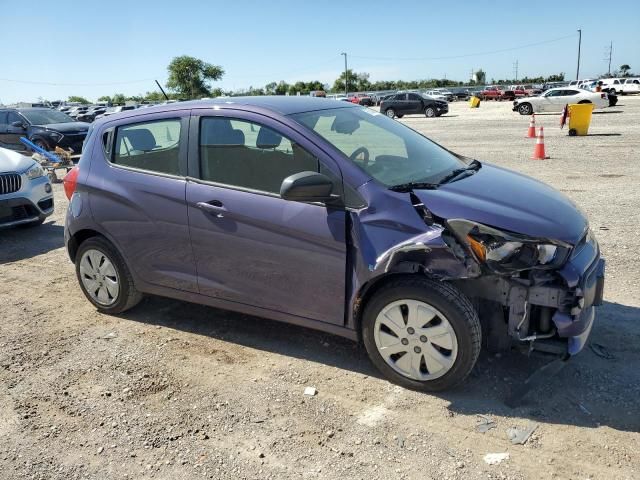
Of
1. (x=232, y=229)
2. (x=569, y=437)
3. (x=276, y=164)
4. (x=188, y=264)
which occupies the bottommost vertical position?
(x=569, y=437)

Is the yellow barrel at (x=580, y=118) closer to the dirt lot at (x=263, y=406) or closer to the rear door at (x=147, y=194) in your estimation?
the dirt lot at (x=263, y=406)

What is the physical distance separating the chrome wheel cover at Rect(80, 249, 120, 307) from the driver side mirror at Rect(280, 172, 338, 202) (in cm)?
206

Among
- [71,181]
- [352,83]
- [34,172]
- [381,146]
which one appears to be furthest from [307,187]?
[352,83]

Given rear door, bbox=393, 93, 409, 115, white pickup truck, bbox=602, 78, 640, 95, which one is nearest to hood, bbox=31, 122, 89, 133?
rear door, bbox=393, 93, 409, 115

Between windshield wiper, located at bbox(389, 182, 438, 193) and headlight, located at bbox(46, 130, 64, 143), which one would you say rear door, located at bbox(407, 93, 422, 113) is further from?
windshield wiper, located at bbox(389, 182, 438, 193)

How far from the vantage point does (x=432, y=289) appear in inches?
123

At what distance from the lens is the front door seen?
11.3 ft

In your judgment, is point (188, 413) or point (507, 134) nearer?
point (188, 413)

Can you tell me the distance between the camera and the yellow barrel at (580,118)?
17031mm

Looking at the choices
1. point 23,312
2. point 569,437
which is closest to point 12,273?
point 23,312

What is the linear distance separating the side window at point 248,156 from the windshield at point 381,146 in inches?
8.8

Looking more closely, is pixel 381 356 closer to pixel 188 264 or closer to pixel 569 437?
pixel 569 437

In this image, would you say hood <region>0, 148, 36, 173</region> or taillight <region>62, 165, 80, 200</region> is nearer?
taillight <region>62, 165, 80, 200</region>

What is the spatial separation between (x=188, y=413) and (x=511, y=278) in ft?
6.81
